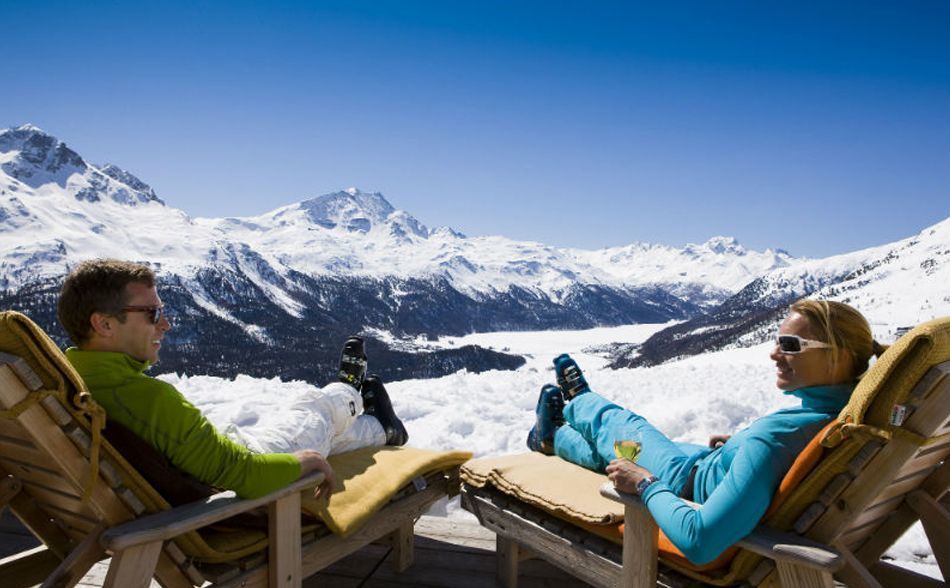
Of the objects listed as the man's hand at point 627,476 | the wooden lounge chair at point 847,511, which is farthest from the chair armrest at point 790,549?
the man's hand at point 627,476

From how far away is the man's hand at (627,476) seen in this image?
99.4 inches

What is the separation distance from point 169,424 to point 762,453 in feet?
7.76

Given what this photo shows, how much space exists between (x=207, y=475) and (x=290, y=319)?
195 m

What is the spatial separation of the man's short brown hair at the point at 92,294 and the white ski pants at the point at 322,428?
104 cm

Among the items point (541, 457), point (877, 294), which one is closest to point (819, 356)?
point (541, 457)

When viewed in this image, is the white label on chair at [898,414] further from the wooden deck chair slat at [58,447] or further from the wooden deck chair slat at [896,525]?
the wooden deck chair slat at [58,447]

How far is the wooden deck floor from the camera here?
366cm

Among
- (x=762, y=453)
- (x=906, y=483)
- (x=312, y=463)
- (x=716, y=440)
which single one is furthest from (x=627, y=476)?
(x=312, y=463)

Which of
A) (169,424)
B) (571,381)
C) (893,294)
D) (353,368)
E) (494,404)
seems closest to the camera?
(169,424)

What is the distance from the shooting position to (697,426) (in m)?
7.54

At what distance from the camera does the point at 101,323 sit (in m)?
2.57

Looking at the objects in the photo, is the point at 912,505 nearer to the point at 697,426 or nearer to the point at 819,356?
the point at 819,356

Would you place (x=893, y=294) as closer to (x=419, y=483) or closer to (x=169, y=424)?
(x=419, y=483)

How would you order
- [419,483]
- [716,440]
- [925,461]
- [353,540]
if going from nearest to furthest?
[925,461] < [353,540] < [716,440] < [419,483]
